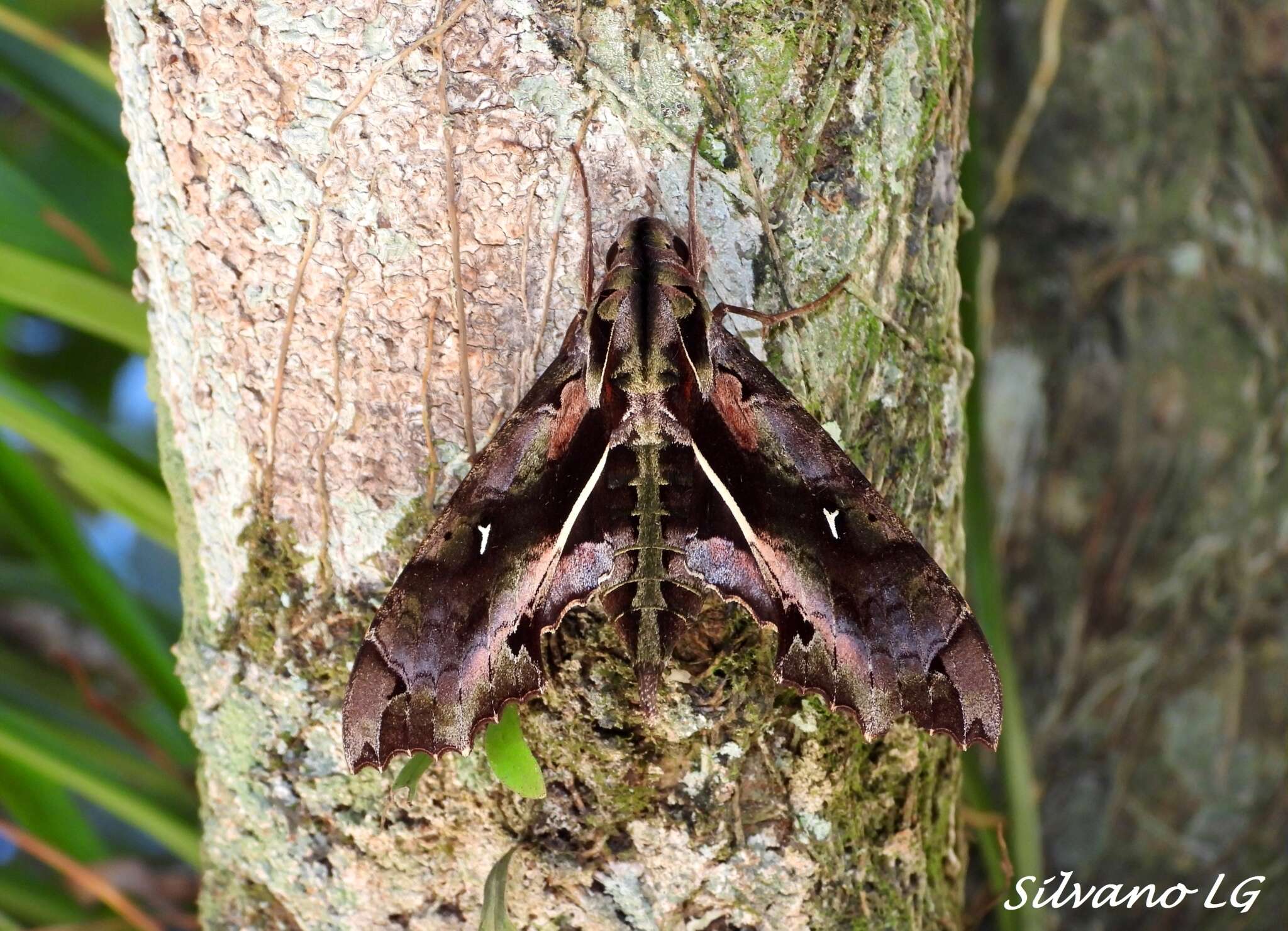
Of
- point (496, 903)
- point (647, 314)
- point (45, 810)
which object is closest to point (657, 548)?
point (647, 314)

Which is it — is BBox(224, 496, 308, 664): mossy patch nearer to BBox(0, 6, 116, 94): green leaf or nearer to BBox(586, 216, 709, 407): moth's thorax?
BBox(586, 216, 709, 407): moth's thorax

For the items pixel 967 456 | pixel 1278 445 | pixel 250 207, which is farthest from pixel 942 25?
pixel 1278 445

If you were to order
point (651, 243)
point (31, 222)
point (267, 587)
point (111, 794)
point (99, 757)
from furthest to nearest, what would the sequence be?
point (99, 757) → point (111, 794) → point (31, 222) → point (267, 587) → point (651, 243)

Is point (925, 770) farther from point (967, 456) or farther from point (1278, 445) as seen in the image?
point (1278, 445)

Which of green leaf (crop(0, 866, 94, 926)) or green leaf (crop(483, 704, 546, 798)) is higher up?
green leaf (crop(483, 704, 546, 798))

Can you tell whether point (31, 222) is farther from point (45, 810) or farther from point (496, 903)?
point (496, 903)
